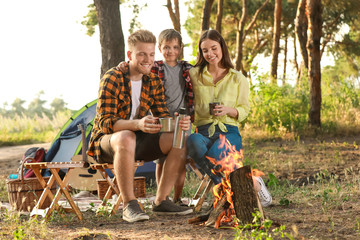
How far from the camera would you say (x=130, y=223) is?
3822 millimetres

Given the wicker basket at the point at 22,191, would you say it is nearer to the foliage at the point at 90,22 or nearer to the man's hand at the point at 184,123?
the man's hand at the point at 184,123

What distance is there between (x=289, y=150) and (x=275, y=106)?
2453 mm

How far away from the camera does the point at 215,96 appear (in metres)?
4.22

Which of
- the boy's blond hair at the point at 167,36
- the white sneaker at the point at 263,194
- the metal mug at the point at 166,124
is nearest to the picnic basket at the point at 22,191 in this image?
the metal mug at the point at 166,124

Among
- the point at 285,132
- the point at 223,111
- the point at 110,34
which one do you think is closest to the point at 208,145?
the point at 223,111

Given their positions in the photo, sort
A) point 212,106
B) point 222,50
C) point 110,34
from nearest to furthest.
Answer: point 212,106 → point 222,50 → point 110,34

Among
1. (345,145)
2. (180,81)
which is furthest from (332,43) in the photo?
(180,81)

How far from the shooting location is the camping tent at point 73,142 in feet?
21.2

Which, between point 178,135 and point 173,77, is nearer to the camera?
point 178,135

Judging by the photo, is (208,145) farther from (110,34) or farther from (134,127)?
(110,34)

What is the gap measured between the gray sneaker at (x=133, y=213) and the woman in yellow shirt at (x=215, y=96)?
615 millimetres

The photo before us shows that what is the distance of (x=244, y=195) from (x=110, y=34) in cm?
487

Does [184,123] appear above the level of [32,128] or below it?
above

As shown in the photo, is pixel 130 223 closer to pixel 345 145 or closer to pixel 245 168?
pixel 245 168
